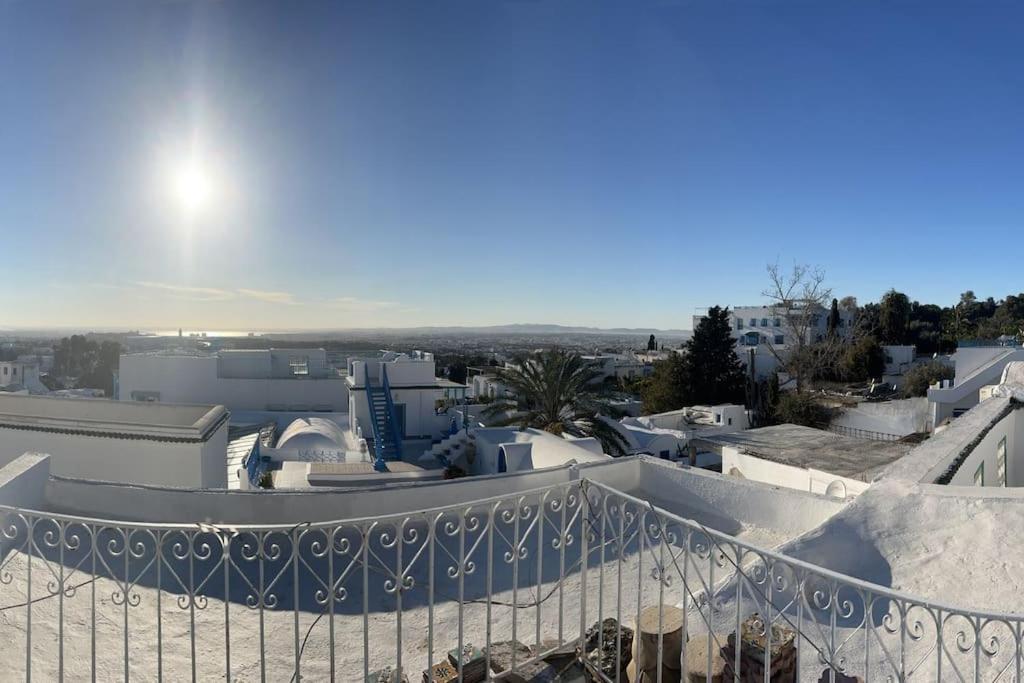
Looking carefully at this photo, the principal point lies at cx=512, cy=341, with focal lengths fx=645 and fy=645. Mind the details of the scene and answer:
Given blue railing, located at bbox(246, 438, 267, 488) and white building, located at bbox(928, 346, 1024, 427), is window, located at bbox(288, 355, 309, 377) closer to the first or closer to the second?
blue railing, located at bbox(246, 438, 267, 488)

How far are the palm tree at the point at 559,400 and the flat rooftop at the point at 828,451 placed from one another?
313 cm

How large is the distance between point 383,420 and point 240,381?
814 cm

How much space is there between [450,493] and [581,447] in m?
5.18

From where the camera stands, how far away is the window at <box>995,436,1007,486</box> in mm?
8148

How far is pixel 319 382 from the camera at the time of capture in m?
23.0

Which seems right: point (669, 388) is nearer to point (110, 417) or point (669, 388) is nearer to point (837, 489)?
point (837, 489)

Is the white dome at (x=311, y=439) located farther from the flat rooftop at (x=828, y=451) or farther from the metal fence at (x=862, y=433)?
the metal fence at (x=862, y=433)

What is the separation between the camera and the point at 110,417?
828 cm

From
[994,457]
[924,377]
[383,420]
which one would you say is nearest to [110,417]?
[383,420]

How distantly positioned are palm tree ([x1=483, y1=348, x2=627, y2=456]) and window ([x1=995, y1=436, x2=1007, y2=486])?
7.19 metres

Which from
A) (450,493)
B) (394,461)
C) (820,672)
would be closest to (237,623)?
(450,493)

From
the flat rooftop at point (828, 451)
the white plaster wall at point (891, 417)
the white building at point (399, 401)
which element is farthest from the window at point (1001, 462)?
the white building at point (399, 401)

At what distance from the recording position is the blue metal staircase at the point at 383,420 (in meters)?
15.4

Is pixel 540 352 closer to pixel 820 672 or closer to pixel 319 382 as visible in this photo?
pixel 319 382
